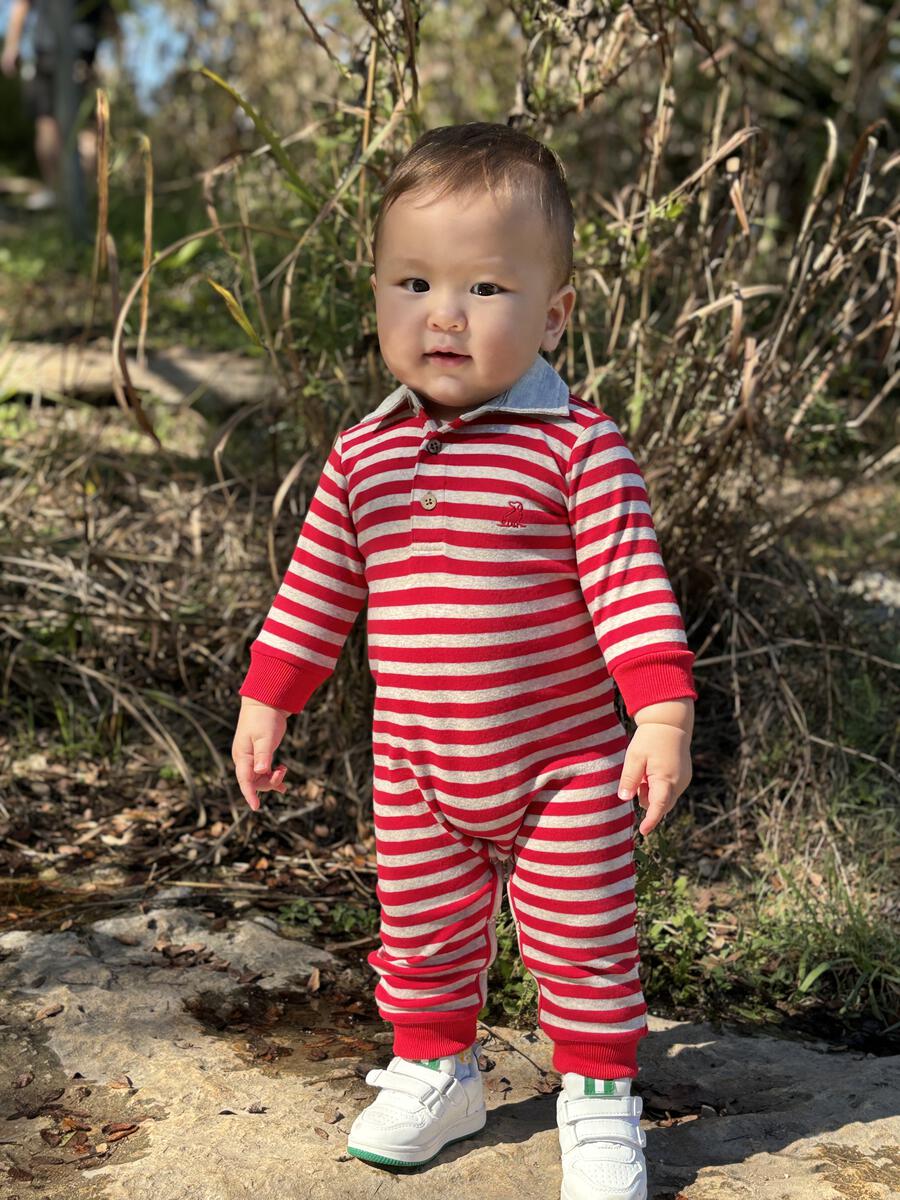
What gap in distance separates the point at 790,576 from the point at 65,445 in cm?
199

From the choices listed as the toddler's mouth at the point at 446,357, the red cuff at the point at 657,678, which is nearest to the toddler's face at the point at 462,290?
the toddler's mouth at the point at 446,357

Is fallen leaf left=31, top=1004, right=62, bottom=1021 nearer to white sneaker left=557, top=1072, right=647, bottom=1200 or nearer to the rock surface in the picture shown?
the rock surface

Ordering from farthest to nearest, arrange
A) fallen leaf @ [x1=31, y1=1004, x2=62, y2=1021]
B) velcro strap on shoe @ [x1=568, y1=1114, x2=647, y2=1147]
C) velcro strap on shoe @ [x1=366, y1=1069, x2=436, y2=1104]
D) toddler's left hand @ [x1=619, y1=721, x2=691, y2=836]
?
fallen leaf @ [x1=31, y1=1004, x2=62, y2=1021]
velcro strap on shoe @ [x1=366, y1=1069, x2=436, y2=1104]
velcro strap on shoe @ [x1=568, y1=1114, x2=647, y2=1147]
toddler's left hand @ [x1=619, y1=721, x2=691, y2=836]

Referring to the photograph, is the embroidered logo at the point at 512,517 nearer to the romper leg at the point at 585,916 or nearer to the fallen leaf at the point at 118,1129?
the romper leg at the point at 585,916

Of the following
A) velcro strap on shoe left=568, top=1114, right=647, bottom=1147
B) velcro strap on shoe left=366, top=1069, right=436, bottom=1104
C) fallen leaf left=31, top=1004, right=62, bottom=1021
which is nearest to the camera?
velcro strap on shoe left=568, top=1114, right=647, bottom=1147

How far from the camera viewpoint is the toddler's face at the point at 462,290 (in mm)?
1719

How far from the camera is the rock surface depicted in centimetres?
177

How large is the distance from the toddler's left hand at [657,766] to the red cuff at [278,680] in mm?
503

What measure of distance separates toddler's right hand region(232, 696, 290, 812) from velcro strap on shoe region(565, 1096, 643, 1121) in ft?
1.95

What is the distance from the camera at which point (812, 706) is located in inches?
117

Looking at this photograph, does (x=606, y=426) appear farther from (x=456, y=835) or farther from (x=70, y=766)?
(x=70, y=766)

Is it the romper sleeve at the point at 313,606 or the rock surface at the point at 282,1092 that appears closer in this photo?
the rock surface at the point at 282,1092

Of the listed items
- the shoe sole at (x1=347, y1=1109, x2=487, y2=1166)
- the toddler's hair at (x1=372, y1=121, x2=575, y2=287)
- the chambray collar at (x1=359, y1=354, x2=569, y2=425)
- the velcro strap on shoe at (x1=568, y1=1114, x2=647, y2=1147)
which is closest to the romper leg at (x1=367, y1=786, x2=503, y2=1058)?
the shoe sole at (x1=347, y1=1109, x2=487, y2=1166)

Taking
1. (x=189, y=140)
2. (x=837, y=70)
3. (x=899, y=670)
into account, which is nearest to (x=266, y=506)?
(x=899, y=670)
